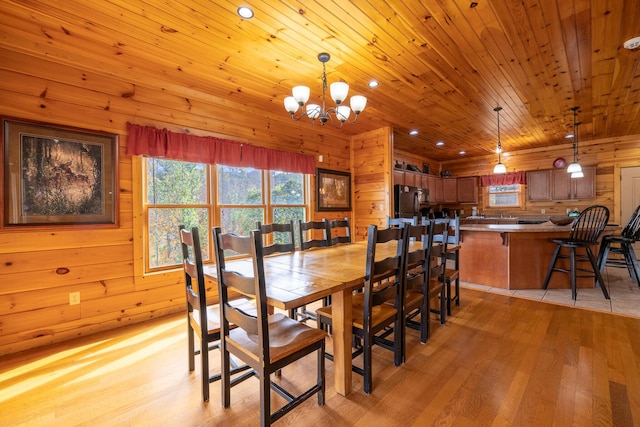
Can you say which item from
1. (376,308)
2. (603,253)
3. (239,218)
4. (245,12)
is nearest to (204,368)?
(376,308)

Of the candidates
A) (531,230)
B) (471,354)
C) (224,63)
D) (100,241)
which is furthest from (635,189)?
(100,241)

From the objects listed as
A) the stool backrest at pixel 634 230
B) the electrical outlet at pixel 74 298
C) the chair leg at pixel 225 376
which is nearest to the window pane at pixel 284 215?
the electrical outlet at pixel 74 298

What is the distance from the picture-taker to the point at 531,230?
3.64 metres

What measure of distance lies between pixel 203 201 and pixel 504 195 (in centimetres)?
737

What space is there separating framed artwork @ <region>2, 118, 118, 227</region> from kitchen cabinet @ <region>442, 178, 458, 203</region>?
7.54m

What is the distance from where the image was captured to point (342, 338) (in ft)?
5.79

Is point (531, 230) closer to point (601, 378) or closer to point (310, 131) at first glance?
point (601, 378)

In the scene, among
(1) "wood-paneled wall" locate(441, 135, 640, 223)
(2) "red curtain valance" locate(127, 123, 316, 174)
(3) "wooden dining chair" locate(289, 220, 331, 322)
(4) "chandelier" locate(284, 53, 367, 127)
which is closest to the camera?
(4) "chandelier" locate(284, 53, 367, 127)

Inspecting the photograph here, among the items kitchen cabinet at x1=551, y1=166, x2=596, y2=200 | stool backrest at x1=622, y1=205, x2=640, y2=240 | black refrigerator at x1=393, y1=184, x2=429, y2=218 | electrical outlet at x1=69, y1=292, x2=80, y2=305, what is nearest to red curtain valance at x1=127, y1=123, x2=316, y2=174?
electrical outlet at x1=69, y1=292, x2=80, y2=305

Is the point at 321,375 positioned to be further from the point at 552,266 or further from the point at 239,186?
the point at 552,266

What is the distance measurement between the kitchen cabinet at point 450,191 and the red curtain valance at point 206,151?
16.4ft

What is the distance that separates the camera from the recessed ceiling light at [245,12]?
79.8 inches

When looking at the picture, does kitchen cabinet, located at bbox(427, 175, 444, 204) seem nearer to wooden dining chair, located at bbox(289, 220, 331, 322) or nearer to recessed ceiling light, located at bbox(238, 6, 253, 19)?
wooden dining chair, located at bbox(289, 220, 331, 322)

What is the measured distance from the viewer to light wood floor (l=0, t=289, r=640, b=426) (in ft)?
5.21
